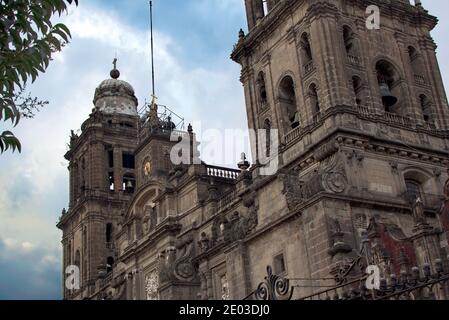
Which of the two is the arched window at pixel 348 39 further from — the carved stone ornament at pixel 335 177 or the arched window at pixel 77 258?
the arched window at pixel 77 258

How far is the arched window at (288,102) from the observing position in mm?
33906

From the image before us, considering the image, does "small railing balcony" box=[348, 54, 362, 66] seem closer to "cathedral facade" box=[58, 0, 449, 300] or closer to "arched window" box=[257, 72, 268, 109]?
"cathedral facade" box=[58, 0, 449, 300]

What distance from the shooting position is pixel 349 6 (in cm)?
3394

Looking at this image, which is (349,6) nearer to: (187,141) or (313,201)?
(313,201)

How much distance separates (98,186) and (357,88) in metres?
A: 28.2

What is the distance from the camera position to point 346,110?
29906 mm

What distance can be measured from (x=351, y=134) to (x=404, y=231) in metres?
4.55

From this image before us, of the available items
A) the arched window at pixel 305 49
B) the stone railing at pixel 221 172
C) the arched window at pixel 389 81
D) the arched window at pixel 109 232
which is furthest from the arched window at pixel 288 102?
the arched window at pixel 109 232

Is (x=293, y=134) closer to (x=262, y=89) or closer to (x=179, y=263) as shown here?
(x=262, y=89)

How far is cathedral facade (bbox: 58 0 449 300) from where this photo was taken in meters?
27.2

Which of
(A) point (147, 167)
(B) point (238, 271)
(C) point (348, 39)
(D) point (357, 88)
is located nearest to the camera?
(B) point (238, 271)

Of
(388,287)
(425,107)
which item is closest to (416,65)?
(425,107)

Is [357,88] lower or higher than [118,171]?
lower
